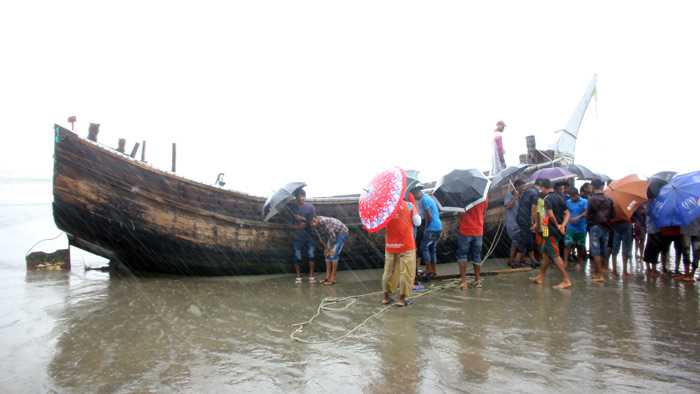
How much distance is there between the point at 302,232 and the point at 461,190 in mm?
2840

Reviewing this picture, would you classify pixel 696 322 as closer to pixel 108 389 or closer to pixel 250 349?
pixel 250 349

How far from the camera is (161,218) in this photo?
6.54 metres

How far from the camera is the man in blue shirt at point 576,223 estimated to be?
6863 mm

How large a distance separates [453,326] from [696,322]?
236cm

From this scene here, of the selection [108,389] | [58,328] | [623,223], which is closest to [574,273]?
[623,223]

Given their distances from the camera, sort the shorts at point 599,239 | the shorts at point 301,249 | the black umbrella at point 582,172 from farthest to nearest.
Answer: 1. the black umbrella at point 582,172
2. the shorts at point 301,249
3. the shorts at point 599,239

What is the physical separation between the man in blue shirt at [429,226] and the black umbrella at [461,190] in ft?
2.04

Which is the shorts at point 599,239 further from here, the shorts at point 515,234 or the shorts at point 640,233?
the shorts at point 640,233

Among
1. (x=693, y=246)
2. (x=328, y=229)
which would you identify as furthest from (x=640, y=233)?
(x=328, y=229)

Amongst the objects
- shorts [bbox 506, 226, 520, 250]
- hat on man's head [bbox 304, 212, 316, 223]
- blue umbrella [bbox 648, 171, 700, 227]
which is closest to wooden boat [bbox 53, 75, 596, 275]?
hat on man's head [bbox 304, 212, 316, 223]

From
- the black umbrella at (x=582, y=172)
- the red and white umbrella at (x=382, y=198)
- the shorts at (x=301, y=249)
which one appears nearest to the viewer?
the red and white umbrella at (x=382, y=198)

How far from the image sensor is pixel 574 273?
6.65 meters

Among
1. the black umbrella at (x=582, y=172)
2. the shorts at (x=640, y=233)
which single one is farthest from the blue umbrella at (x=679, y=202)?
the black umbrella at (x=582, y=172)

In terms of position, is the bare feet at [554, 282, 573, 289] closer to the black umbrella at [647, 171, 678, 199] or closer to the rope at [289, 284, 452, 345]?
the rope at [289, 284, 452, 345]
